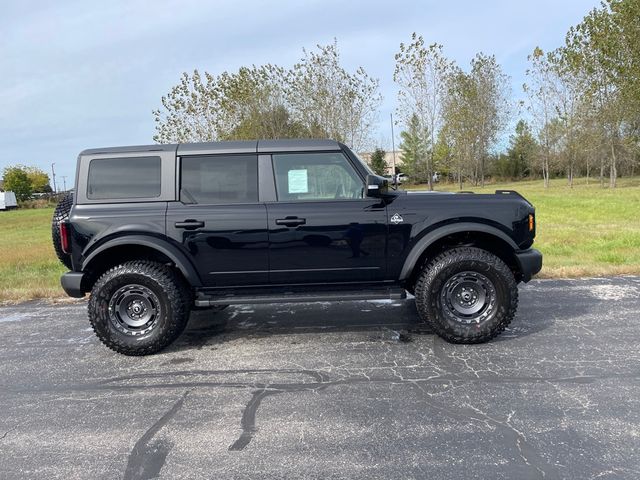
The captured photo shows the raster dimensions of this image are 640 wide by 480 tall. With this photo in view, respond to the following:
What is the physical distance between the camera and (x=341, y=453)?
2801mm

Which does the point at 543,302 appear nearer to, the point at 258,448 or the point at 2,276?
the point at 258,448

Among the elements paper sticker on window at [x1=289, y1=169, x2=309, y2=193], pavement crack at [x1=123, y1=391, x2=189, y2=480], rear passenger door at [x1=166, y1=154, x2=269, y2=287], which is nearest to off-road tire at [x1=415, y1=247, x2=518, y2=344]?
paper sticker on window at [x1=289, y1=169, x2=309, y2=193]

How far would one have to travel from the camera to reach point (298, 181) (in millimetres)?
4652

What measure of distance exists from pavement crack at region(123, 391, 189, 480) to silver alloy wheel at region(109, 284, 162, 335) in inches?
60.2

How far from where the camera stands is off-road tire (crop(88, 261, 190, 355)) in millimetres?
4480

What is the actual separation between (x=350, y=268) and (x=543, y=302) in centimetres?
282

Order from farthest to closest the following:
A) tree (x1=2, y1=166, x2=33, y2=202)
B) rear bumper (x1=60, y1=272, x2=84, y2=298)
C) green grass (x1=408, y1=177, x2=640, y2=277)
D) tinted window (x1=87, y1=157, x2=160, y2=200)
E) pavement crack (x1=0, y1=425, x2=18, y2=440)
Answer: tree (x1=2, y1=166, x2=33, y2=202)
green grass (x1=408, y1=177, x2=640, y2=277)
tinted window (x1=87, y1=157, x2=160, y2=200)
rear bumper (x1=60, y1=272, x2=84, y2=298)
pavement crack (x1=0, y1=425, x2=18, y2=440)

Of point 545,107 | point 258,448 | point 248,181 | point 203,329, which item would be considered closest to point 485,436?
point 258,448

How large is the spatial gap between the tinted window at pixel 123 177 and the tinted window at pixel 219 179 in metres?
0.31

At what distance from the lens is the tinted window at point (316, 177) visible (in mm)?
4625

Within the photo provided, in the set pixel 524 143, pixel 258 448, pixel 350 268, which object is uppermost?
pixel 524 143

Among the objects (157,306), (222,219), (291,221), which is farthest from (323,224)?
(157,306)

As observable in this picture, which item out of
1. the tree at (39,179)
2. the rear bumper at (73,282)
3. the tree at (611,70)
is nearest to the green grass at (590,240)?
the rear bumper at (73,282)

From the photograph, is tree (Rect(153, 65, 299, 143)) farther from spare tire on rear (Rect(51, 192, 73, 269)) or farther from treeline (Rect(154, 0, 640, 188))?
spare tire on rear (Rect(51, 192, 73, 269))
